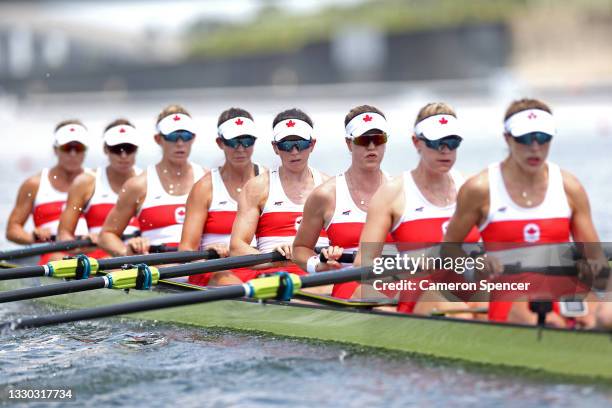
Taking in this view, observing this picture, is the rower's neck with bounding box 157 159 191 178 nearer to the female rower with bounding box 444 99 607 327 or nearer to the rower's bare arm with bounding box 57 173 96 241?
the rower's bare arm with bounding box 57 173 96 241

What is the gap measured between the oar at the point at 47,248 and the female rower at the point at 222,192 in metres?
1.35

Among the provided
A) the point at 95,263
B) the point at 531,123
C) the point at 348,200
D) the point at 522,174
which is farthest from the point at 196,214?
the point at 531,123

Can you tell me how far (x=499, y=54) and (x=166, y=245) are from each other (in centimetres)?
3310

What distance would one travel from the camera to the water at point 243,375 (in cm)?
635

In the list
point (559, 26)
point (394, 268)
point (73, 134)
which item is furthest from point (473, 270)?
point (559, 26)

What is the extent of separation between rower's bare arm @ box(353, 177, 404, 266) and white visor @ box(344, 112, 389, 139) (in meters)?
0.61

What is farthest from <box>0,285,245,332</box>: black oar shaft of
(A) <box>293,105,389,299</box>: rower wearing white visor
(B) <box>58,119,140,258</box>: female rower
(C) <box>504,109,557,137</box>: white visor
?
(B) <box>58,119,140,258</box>: female rower

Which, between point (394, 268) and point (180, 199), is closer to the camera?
point (394, 268)

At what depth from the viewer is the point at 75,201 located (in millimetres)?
10844

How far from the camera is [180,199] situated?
10.0 m

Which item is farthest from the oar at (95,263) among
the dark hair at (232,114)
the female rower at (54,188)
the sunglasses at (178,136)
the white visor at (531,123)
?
the white visor at (531,123)

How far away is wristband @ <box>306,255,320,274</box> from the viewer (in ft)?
25.8

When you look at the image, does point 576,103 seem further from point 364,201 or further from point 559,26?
point 364,201

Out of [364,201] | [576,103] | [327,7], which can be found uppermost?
[327,7]
